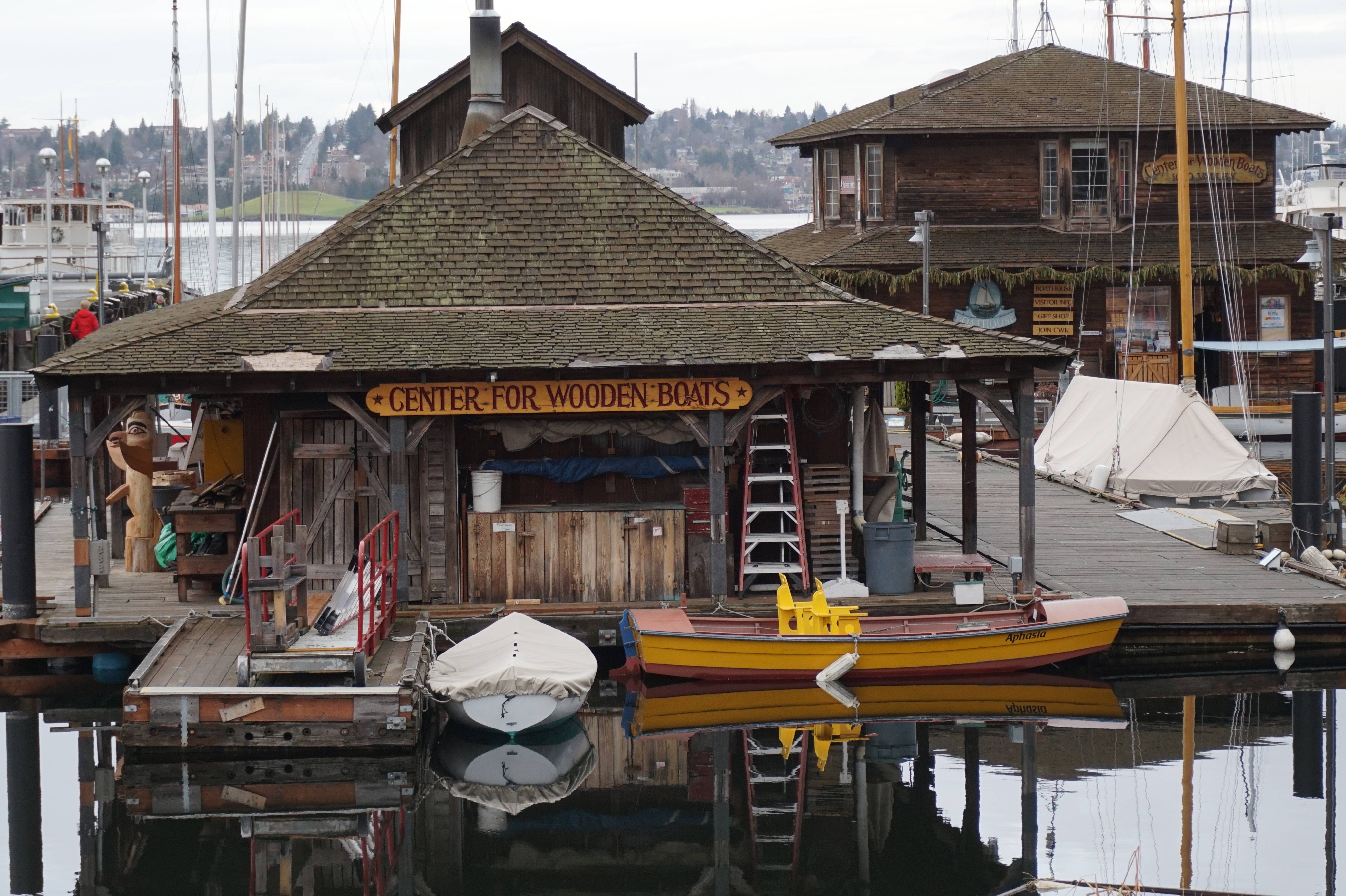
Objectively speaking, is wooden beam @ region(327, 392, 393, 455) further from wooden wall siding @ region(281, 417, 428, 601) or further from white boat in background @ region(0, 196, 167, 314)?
white boat in background @ region(0, 196, 167, 314)

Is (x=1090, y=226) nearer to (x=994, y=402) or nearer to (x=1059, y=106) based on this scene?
(x=1059, y=106)

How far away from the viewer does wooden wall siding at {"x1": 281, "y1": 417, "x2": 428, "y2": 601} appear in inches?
801

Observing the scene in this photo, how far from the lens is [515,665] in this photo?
17344 mm

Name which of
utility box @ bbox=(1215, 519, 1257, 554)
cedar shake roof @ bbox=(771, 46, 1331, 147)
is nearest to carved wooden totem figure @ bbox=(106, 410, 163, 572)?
utility box @ bbox=(1215, 519, 1257, 554)

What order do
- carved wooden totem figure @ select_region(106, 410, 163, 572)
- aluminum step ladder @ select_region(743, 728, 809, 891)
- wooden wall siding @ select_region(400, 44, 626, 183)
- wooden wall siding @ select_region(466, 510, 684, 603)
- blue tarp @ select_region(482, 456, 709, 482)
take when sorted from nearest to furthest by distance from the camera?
aluminum step ladder @ select_region(743, 728, 809, 891) → wooden wall siding @ select_region(466, 510, 684, 603) → blue tarp @ select_region(482, 456, 709, 482) → carved wooden totem figure @ select_region(106, 410, 163, 572) → wooden wall siding @ select_region(400, 44, 626, 183)

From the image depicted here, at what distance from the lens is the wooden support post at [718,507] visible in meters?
19.8

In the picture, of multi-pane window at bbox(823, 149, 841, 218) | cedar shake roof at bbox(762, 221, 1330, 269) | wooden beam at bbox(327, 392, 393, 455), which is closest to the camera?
wooden beam at bbox(327, 392, 393, 455)

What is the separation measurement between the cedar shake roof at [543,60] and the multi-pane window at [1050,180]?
13309 mm

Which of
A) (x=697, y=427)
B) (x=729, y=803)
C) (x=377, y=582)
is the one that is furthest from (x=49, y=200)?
(x=729, y=803)

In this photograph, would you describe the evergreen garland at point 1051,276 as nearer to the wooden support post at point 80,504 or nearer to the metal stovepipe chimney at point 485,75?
the metal stovepipe chimney at point 485,75

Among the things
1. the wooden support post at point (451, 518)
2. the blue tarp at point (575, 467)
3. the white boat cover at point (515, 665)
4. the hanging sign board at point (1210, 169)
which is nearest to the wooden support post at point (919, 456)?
the blue tarp at point (575, 467)

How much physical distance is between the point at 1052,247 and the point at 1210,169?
4.21 metres

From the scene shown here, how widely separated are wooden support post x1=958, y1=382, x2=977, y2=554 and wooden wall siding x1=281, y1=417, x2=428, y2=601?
286 inches

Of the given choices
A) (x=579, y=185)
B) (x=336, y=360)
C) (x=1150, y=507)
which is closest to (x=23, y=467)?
(x=336, y=360)
